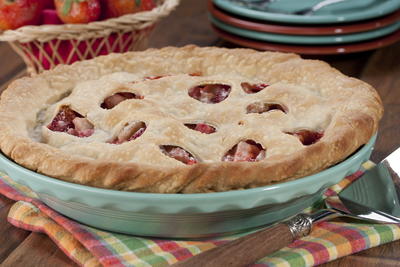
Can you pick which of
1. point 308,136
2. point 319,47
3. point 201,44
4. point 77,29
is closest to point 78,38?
point 77,29

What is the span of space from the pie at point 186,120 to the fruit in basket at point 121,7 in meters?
0.33

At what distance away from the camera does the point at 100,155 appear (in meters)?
1.39

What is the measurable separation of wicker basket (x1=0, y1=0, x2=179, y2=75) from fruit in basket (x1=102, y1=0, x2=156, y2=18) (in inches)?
1.8

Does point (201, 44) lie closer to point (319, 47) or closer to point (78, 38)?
point (319, 47)

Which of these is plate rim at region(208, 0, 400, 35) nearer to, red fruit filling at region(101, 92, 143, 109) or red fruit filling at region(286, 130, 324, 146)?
red fruit filling at region(101, 92, 143, 109)

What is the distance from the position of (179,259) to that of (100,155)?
0.86 ft

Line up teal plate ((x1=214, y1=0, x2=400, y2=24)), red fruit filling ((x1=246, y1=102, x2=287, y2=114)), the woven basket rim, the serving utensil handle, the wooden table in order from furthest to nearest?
teal plate ((x1=214, y1=0, x2=400, y2=24)), the woven basket rim, red fruit filling ((x1=246, y1=102, x2=287, y2=114)), the wooden table, the serving utensil handle

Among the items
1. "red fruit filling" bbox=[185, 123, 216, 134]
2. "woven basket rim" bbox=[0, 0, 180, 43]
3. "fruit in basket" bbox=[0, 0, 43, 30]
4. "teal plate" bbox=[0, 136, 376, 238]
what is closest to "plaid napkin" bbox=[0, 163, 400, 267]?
"teal plate" bbox=[0, 136, 376, 238]

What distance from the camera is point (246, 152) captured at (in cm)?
144

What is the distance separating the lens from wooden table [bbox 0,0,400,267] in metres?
1.35

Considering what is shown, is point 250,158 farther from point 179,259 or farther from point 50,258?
point 50,258

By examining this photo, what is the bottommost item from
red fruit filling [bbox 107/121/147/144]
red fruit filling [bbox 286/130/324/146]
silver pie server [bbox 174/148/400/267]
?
silver pie server [bbox 174/148/400/267]

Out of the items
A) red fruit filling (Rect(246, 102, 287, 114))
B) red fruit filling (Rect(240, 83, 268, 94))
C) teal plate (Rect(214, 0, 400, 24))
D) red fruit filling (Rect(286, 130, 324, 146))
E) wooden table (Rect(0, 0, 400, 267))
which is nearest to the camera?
wooden table (Rect(0, 0, 400, 267))

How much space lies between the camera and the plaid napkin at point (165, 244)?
1.29m
